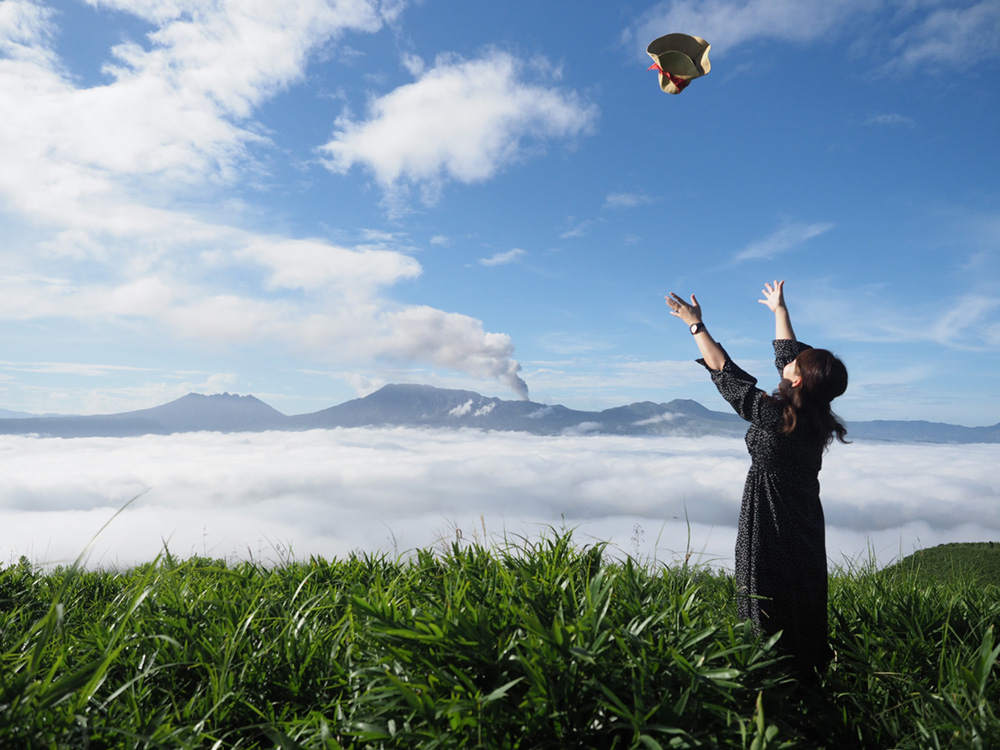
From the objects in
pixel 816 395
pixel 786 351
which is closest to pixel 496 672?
pixel 816 395

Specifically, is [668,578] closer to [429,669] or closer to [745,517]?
[745,517]

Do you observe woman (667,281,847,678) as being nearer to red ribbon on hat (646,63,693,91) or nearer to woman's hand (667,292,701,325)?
woman's hand (667,292,701,325)

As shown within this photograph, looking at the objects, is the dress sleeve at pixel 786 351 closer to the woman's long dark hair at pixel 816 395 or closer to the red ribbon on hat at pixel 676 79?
the woman's long dark hair at pixel 816 395

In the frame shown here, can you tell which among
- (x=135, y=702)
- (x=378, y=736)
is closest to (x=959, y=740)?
(x=378, y=736)

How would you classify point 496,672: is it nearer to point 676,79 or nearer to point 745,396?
point 745,396

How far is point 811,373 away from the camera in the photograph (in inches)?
169

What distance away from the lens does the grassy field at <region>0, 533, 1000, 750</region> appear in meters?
2.58

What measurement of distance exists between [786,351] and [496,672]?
3228mm

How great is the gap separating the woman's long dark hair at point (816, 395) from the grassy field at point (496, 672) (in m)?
1.29

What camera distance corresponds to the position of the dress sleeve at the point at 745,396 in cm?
432

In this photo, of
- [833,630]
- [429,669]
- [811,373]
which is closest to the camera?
[429,669]

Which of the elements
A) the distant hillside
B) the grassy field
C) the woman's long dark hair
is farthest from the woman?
the distant hillside

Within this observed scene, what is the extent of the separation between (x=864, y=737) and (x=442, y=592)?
246 cm

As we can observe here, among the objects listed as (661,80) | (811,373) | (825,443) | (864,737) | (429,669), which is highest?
(661,80)
